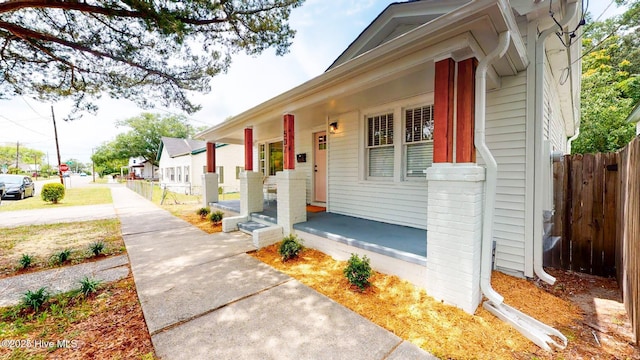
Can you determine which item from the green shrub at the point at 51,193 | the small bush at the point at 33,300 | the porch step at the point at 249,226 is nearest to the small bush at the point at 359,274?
the porch step at the point at 249,226

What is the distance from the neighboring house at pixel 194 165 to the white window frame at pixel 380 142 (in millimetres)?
8156

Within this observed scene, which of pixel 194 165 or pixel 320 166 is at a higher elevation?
pixel 194 165

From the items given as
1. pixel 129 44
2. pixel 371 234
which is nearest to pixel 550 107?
pixel 371 234

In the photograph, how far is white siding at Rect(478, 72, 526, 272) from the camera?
327 centimetres

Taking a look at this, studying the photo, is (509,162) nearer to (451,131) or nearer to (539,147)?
(539,147)

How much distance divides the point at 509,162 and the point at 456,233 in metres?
1.63

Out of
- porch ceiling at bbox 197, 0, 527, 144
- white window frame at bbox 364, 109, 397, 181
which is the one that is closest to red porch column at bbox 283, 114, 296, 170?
porch ceiling at bbox 197, 0, 527, 144

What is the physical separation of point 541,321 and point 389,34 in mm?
5164

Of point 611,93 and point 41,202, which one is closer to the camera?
point 611,93

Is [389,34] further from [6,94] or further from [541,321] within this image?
[6,94]

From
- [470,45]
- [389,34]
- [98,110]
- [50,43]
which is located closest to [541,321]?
[470,45]

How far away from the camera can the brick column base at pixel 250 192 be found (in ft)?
20.2

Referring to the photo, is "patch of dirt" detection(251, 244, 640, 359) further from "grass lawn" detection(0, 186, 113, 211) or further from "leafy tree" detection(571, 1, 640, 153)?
"grass lawn" detection(0, 186, 113, 211)

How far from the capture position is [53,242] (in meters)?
5.24
